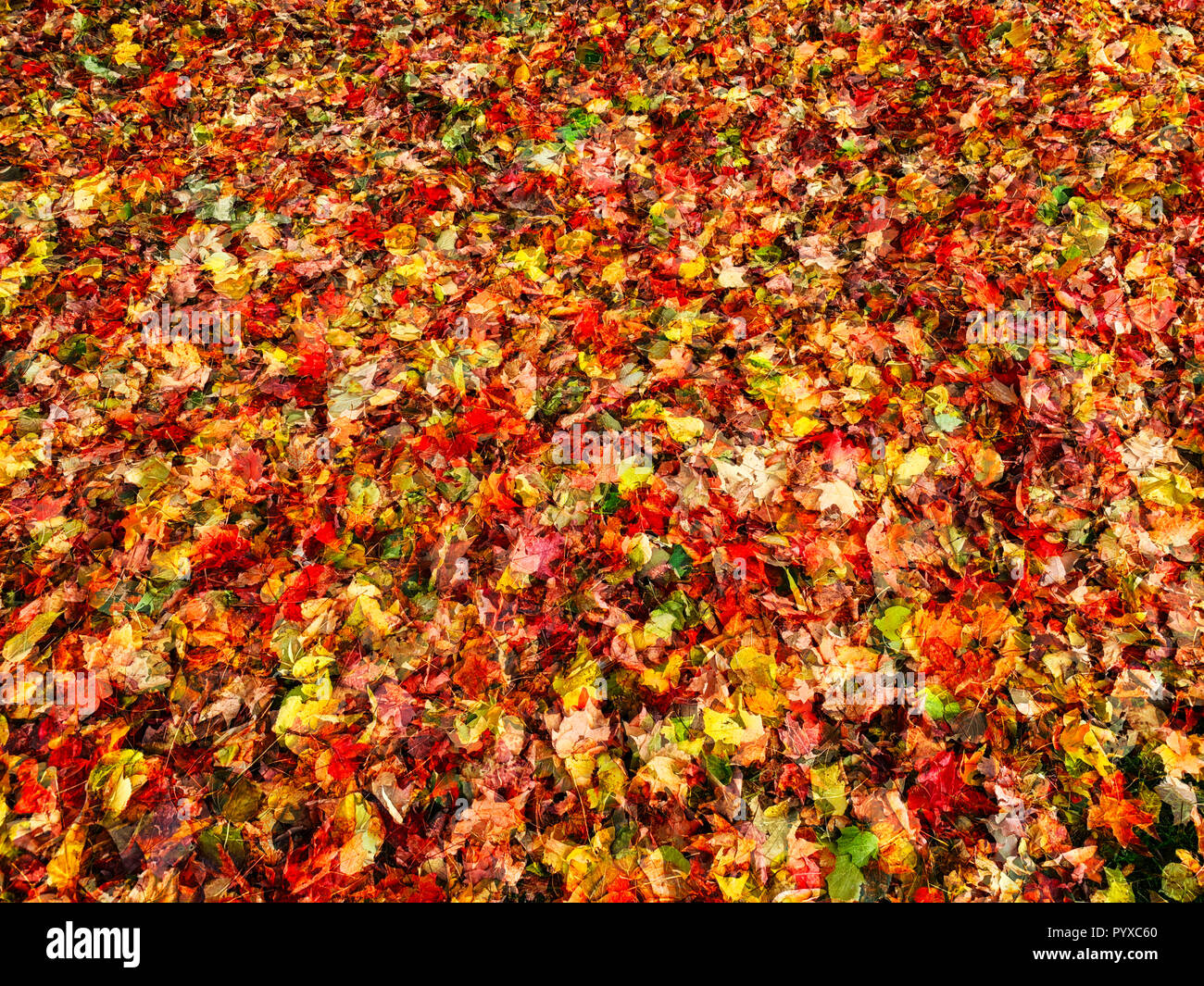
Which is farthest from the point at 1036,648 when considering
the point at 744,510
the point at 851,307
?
the point at 851,307

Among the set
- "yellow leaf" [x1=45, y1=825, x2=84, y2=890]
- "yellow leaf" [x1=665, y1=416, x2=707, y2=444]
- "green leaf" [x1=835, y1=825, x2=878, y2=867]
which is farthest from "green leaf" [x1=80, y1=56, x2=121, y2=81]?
"green leaf" [x1=835, y1=825, x2=878, y2=867]

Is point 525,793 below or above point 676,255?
below

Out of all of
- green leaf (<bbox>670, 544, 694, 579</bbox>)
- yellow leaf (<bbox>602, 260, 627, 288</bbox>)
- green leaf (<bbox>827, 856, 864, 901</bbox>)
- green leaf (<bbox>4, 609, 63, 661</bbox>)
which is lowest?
green leaf (<bbox>827, 856, 864, 901</bbox>)

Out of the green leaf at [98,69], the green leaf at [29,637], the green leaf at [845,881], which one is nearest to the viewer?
the green leaf at [845,881]

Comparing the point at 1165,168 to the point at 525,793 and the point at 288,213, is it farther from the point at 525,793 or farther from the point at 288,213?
the point at 288,213

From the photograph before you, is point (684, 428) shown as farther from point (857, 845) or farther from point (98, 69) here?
point (98, 69)

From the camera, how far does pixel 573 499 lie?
2.48 m

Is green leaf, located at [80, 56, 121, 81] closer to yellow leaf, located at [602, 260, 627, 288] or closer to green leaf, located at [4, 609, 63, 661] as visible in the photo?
yellow leaf, located at [602, 260, 627, 288]

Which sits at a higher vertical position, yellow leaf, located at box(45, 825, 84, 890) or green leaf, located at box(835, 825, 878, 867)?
green leaf, located at box(835, 825, 878, 867)

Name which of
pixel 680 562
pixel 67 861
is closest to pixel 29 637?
pixel 67 861

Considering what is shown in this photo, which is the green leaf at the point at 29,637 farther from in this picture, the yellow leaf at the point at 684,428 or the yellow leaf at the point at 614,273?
the yellow leaf at the point at 614,273

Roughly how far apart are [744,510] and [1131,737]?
1.24 metres

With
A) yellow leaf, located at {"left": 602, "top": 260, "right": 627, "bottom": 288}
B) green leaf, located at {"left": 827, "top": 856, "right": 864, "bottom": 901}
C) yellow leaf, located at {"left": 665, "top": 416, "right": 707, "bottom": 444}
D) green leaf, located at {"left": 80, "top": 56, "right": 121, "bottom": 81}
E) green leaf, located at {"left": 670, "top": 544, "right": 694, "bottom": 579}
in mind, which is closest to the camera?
green leaf, located at {"left": 827, "top": 856, "right": 864, "bottom": 901}

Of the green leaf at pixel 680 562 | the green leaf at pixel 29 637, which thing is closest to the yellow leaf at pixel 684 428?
the green leaf at pixel 680 562
